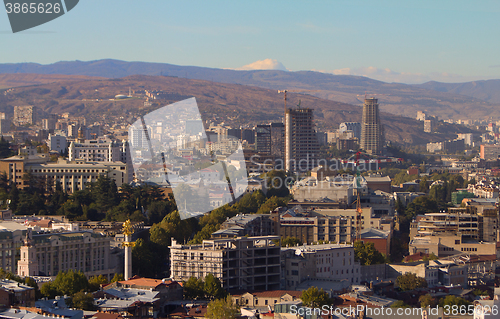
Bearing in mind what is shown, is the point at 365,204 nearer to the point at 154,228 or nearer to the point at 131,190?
the point at 131,190

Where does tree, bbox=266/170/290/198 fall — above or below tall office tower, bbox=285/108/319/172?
below

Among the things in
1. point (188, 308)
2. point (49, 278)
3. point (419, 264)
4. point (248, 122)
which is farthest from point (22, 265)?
point (248, 122)

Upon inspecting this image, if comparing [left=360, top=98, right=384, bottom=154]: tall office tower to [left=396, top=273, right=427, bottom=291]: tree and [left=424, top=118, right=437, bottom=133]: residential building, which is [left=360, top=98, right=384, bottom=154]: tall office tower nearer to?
[left=424, top=118, right=437, bottom=133]: residential building

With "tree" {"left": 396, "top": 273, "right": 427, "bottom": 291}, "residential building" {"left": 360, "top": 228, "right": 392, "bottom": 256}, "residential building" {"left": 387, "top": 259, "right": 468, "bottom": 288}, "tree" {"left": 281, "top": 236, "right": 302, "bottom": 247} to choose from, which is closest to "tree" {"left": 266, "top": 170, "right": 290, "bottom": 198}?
"residential building" {"left": 360, "top": 228, "right": 392, "bottom": 256}

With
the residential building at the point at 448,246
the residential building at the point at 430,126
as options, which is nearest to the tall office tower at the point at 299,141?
the residential building at the point at 448,246

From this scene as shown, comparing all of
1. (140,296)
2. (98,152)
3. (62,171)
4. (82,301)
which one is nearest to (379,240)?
(140,296)

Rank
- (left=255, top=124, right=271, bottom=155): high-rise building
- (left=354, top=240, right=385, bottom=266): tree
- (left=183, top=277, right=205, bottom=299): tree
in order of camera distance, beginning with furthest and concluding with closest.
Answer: (left=255, top=124, right=271, bottom=155): high-rise building, (left=354, top=240, right=385, bottom=266): tree, (left=183, top=277, right=205, bottom=299): tree
